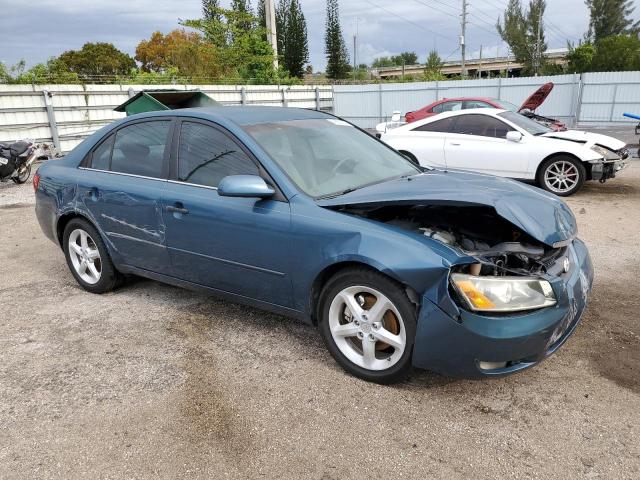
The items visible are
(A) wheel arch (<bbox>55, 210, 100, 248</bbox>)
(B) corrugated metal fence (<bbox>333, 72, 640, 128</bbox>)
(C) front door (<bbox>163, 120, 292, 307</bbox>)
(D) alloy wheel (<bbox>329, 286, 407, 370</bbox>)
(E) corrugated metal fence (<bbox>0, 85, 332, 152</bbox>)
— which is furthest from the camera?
(B) corrugated metal fence (<bbox>333, 72, 640, 128</bbox>)

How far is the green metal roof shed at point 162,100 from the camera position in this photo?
959cm

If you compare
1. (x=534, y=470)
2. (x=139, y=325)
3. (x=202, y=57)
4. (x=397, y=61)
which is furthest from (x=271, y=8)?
(x=397, y=61)

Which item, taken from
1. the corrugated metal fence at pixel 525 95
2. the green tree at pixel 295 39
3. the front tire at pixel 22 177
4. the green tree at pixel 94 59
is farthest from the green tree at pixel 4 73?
the green tree at pixel 94 59

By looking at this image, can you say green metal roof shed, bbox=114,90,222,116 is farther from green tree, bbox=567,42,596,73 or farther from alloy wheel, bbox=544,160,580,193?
green tree, bbox=567,42,596,73

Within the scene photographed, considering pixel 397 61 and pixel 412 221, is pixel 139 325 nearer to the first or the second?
pixel 412 221

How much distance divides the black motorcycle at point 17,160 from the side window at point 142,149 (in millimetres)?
7962

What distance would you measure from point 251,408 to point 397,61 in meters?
123

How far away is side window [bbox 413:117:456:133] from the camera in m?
8.84

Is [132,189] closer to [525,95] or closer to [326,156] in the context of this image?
[326,156]

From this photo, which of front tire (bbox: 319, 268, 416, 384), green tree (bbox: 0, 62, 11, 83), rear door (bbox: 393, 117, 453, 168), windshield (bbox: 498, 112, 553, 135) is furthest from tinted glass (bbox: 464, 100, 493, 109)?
green tree (bbox: 0, 62, 11, 83)

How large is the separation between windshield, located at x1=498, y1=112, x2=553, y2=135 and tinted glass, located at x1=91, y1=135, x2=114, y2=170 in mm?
6553

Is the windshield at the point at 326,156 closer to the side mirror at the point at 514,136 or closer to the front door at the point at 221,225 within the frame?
the front door at the point at 221,225

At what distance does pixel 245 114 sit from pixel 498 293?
2232 mm

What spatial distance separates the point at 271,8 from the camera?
27531mm
